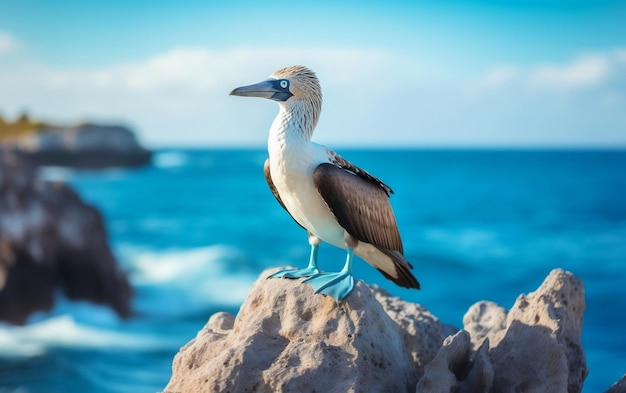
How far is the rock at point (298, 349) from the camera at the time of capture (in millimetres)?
5102

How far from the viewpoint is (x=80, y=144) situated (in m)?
70.4

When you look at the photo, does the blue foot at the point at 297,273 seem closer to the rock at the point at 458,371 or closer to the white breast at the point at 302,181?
the white breast at the point at 302,181

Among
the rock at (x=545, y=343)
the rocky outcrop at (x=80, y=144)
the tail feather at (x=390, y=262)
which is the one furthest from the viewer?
the rocky outcrop at (x=80, y=144)

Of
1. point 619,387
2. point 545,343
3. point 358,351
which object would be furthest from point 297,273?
point 619,387

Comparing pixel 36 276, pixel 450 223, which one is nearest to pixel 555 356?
pixel 36 276

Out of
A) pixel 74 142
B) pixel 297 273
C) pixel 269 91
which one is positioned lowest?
pixel 297 273

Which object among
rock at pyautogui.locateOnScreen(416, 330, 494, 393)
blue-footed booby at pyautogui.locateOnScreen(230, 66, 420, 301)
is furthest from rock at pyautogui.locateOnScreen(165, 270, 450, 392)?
rock at pyautogui.locateOnScreen(416, 330, 494, 393)

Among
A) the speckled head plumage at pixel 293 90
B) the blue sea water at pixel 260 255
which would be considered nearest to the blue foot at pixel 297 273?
the speckled head plumage at pixel 293 90

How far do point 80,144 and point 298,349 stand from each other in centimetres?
6882

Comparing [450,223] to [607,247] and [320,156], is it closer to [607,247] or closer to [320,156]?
[607,247]

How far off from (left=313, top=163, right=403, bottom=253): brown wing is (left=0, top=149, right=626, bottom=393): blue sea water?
41.9 feet

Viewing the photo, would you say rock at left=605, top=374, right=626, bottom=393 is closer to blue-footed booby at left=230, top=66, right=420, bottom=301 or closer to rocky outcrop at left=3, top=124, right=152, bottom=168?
blue-footed booby at left=230, top=66, right=420, bottom=301

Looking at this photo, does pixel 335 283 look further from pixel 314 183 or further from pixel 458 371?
pixel 458 371

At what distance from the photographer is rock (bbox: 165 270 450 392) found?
201 inches
